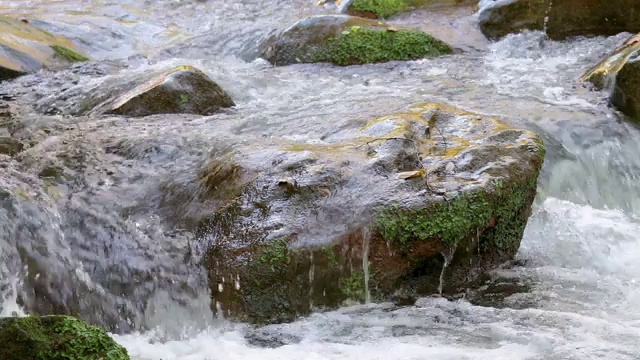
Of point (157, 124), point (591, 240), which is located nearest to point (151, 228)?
point (157, 124)

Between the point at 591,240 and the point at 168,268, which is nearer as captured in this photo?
the point at 168,268

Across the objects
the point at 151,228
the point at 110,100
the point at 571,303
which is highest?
the point at 110,100

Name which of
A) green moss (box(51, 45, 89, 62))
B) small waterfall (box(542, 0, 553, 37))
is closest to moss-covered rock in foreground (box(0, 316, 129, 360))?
green moss (box(51, 45, 89, 62))

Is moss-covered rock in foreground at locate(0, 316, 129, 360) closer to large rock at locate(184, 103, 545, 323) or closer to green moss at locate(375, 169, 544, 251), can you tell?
large rock at locate(184, 103, 545, 323)

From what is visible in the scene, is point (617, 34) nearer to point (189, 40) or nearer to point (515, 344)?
point (189, 40)

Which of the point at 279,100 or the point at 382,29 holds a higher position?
the point at 382,29

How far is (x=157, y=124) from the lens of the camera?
6715 mm

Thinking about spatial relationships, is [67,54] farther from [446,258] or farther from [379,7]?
[446,258]

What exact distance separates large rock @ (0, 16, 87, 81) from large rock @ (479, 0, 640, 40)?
6.01 m

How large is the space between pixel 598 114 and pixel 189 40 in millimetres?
6116

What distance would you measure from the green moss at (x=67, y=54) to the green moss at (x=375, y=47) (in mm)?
3173

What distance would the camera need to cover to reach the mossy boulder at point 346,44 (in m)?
9.54

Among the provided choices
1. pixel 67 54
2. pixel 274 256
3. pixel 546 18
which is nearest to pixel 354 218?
pixel 274 256

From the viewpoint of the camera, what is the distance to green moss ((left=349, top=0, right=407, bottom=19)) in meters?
11.6
